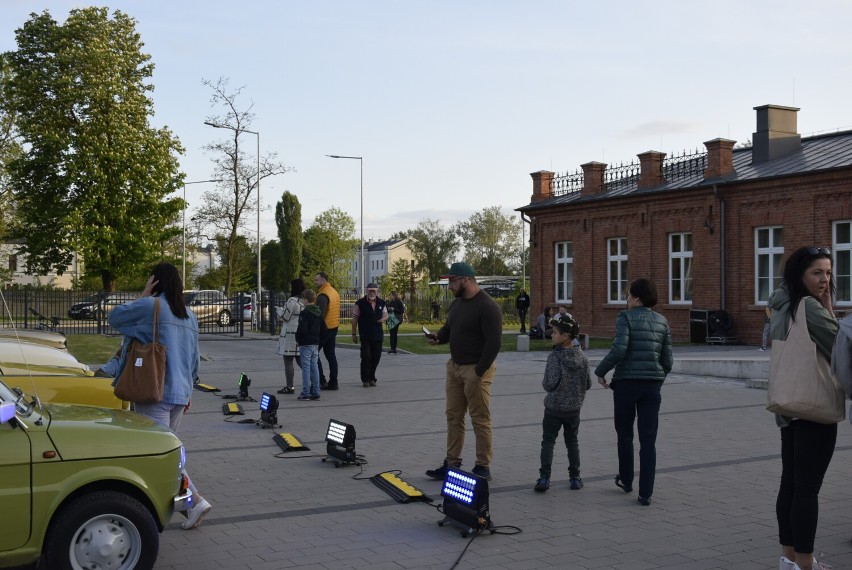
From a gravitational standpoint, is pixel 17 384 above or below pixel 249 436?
above

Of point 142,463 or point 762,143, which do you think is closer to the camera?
point 142,463

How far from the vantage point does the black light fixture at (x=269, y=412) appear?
1205cm

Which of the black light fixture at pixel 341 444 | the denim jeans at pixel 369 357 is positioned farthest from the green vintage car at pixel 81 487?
the denim jeans at pixel 369 357

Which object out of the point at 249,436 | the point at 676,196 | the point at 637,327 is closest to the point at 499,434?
the point at 249,436

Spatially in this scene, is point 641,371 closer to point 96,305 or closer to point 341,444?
point 341,444

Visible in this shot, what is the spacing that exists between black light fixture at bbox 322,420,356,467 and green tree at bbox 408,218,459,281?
102590mm

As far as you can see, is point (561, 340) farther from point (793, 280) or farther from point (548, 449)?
point (793, 280)

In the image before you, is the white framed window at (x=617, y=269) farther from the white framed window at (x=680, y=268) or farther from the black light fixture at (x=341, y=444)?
the black light fixture at (x=341, y=444)

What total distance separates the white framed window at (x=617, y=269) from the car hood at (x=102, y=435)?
2931 centimetres

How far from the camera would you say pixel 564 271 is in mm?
37031

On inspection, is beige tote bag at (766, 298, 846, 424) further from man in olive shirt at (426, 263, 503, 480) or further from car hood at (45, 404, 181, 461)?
car hood at (45, 404, 181, 461)

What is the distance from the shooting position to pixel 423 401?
50.5 feet

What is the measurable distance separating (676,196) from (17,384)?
26.4 m

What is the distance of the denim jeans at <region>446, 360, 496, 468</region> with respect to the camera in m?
8.50
